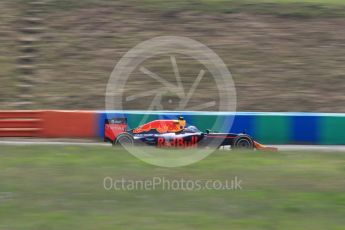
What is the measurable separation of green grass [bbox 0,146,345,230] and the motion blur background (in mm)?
5479

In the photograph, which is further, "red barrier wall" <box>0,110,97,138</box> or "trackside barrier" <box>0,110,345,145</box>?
"red barrier wall" <box>0,110,97,138</box>

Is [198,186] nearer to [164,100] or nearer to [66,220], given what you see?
[66,220]

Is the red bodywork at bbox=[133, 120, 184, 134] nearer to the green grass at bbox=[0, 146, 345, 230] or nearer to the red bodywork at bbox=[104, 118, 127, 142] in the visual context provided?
the red bodywork at bbox=[104, 118, 127, 142]

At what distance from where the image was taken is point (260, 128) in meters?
13.5

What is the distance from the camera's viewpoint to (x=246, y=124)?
13359 mm

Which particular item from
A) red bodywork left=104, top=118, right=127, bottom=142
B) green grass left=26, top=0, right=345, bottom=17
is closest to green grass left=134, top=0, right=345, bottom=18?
green grass left=26, top=0, right=345, bottom=17

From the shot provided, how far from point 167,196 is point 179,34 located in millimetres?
10828

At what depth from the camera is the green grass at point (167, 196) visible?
23.4 feet

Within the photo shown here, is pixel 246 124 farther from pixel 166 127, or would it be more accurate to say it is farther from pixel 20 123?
pixel 20 123

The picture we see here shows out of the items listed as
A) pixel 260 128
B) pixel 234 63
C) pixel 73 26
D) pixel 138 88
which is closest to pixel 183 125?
pixel 260 128

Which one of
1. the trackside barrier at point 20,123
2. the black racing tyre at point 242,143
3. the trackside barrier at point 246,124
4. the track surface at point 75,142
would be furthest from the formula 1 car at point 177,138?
the trackside barrier at point 20,123

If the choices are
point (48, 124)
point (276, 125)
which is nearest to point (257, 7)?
point (276, 125)

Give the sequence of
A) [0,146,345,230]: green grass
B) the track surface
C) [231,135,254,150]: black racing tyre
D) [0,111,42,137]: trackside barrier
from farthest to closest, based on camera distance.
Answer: [0,111,42,137]: trackside barrier, the track surface, [231,135,254,150]: black racing tyre, [0,146,345,230]: green grass

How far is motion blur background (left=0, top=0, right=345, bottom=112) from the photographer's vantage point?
15.9m
